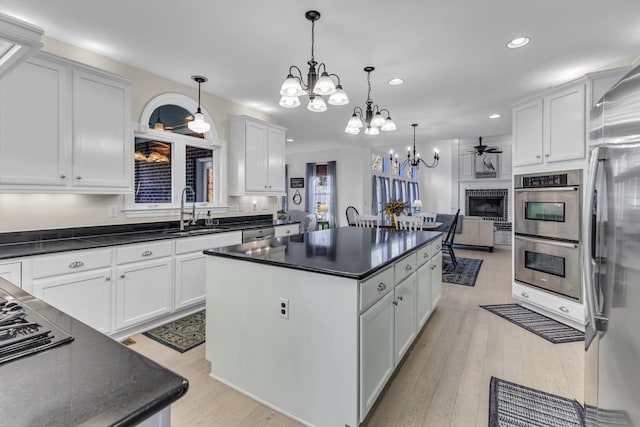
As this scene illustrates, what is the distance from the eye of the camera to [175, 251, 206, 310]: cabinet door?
310cm

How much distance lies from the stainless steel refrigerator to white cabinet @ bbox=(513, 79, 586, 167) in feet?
7.01

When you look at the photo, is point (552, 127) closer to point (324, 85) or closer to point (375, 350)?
point (324, 85)

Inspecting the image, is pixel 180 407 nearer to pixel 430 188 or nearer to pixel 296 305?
pixel 296 305

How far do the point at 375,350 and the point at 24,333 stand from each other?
4.85 ft

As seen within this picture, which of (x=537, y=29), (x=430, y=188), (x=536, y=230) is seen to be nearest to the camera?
(x=537, y=29)

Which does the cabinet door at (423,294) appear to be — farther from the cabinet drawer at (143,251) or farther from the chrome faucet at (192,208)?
the chrome faucet at (192,208)

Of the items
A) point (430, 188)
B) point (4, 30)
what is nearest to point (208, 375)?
point (4, 30)

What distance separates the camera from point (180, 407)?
1.88 meters

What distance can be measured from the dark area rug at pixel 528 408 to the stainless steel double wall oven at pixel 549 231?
1.50 metres

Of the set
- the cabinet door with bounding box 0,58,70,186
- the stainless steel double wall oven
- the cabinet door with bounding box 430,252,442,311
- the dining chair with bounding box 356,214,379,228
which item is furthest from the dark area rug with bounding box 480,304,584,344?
the cabinet door with bounding box 0,58,70,186

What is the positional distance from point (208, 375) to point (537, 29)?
3774mm

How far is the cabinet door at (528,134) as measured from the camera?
133 inches

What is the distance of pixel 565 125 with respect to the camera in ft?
10.2

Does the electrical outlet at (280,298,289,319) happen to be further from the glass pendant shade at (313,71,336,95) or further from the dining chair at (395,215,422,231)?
the dining chair at (395,215,422,231)
